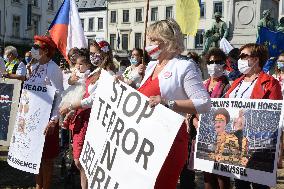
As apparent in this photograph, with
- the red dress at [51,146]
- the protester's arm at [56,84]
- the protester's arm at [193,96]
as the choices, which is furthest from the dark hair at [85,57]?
the protester's arm at [193,96]

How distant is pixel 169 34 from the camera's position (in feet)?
10.9

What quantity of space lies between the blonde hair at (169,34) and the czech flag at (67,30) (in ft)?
13.6

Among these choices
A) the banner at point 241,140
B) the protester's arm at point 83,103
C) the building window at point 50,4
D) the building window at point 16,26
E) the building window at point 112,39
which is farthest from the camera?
the building window at point 112,39

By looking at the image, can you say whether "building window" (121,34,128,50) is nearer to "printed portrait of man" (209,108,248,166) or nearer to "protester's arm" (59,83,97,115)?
"protester's arm" (59,83,97,115)

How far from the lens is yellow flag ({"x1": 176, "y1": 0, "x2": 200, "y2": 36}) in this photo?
7.58m

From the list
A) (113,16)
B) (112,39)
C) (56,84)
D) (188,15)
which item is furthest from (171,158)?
(113,16)

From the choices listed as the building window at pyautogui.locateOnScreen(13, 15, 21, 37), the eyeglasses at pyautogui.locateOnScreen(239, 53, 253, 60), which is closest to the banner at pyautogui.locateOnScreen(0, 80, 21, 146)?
the eyeglasses at pyautogui.locateOnScreen(239, 53, 253, 60)

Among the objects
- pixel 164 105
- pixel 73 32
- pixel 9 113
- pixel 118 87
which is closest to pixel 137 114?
pixel 164 105

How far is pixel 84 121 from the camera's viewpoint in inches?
198

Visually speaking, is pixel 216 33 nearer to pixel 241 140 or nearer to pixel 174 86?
pixel 241 140

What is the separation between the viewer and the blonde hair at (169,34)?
3.33m

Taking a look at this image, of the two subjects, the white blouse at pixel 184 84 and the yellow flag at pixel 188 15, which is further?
the yellow flag at pixel 188 15

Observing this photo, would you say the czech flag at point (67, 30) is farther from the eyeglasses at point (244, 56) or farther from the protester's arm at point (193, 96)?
the protester's arm at point (193, 96)

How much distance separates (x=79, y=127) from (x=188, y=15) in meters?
3.44
